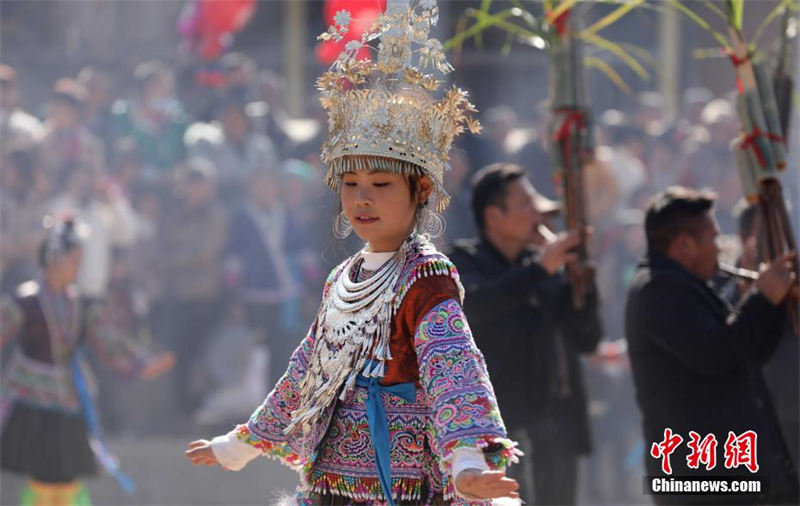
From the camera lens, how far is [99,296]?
943 centimetres

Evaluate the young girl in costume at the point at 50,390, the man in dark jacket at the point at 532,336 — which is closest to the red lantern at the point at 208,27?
the young girl in costume at the point at 50,390

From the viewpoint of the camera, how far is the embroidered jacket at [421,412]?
3434 millimetres

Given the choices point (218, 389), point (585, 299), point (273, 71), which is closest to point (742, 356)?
point (585, 299)

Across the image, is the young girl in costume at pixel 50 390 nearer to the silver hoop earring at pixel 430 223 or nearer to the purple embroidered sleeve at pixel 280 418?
the purple embroidered sleeve at pixel 280 418

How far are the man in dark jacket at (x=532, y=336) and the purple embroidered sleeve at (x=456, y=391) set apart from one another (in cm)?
235

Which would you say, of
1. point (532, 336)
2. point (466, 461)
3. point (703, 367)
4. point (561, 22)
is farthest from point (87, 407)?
point (466, 461)

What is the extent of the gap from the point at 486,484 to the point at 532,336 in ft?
9.67

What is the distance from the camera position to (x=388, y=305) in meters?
3.71

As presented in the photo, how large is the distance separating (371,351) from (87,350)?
463 centimetres

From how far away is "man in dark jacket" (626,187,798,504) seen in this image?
5.02m

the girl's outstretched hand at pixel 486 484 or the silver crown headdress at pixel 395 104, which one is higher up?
the silver crown headdress at pixel 395 104

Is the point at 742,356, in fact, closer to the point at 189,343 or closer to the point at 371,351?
the point at 371,351

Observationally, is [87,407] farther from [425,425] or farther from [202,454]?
[425,425]

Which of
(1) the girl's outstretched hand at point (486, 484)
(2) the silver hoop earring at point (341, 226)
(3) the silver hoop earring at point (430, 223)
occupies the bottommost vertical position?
(1) the girl's outstretched hand at point (486, 484)
